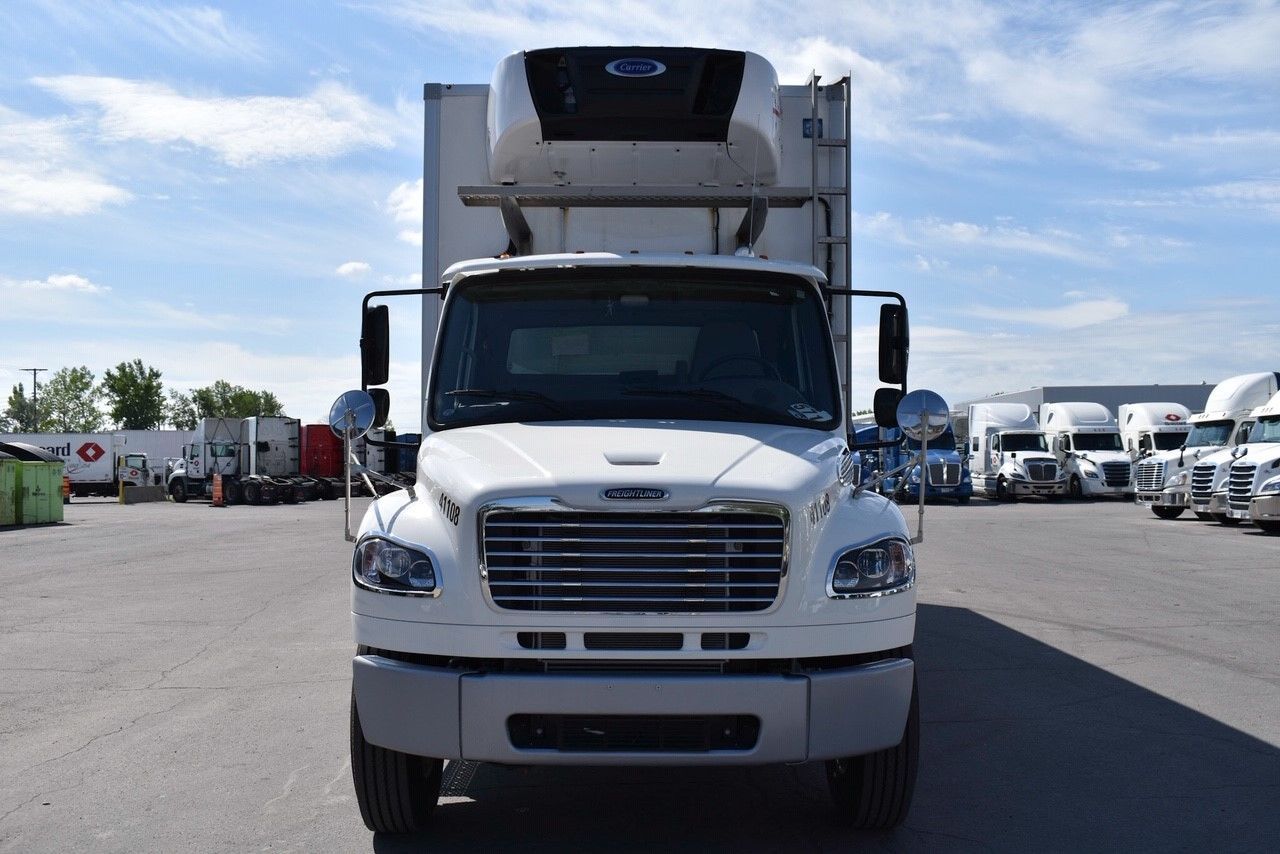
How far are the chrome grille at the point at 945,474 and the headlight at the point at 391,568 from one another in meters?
33.8

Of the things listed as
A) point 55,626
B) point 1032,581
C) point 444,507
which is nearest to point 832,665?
point 444,507

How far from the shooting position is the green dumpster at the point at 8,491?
2995 cm

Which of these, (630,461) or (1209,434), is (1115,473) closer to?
(1209,434)

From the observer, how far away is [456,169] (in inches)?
307

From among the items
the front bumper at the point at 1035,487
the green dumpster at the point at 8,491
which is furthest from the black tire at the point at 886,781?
the front bumper at the point at 1035,487

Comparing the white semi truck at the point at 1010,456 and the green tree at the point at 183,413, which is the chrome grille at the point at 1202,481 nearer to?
the white semi truck at the point at 1010,456

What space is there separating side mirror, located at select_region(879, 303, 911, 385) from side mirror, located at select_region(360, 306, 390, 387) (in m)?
2.60

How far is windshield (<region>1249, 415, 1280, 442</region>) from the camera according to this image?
2348 centimetres

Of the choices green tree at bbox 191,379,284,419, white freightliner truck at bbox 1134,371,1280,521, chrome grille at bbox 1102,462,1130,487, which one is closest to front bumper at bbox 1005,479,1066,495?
chrome grille at bbox 1102,462,1130,487

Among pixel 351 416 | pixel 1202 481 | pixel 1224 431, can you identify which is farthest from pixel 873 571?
pixel 1224 431

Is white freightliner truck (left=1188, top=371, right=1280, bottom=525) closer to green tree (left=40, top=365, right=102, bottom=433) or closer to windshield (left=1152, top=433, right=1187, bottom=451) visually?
windshield (left=1152, top=433, right=1187, bottom=451)

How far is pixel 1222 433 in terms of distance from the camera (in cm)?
2716

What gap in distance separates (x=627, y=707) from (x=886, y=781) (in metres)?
1.20

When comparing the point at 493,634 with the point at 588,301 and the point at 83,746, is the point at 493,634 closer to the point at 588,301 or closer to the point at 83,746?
the point at 588,301
